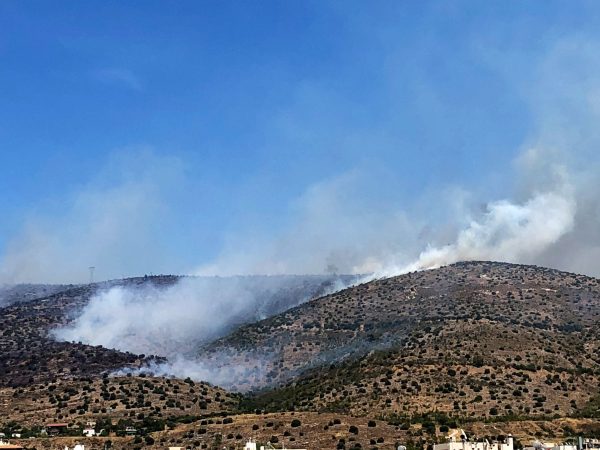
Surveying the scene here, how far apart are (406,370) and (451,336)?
15.4 m

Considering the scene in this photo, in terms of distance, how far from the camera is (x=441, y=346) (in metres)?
121

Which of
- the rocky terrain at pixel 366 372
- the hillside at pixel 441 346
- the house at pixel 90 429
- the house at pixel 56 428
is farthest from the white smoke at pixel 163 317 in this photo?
the house at pixel 56 428

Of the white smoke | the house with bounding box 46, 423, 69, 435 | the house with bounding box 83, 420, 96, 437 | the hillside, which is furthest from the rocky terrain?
the white smoke

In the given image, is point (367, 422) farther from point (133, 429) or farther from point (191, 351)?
point (191, 351)

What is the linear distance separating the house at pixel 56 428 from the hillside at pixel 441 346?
79.2ft

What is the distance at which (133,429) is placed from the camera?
104 metres

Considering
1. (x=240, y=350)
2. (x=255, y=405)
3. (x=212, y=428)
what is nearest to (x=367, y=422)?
(x=212, y=428)

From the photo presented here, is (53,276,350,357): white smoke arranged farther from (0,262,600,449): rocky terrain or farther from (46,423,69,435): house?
(46,423,69,435): house

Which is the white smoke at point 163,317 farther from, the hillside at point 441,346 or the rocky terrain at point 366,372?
the hillside at point 441,346

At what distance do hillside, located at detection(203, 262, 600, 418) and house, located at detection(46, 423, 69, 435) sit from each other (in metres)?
24.2

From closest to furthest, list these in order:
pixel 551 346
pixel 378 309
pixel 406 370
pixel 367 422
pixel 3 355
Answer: pixel 367 422
pixel 406 370
pixel 551 346
pixel 3 355
pixel 378 309

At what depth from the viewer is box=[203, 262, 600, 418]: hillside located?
341ft

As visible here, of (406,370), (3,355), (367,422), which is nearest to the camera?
(367,422)

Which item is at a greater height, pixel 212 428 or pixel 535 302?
pixel 535 302
